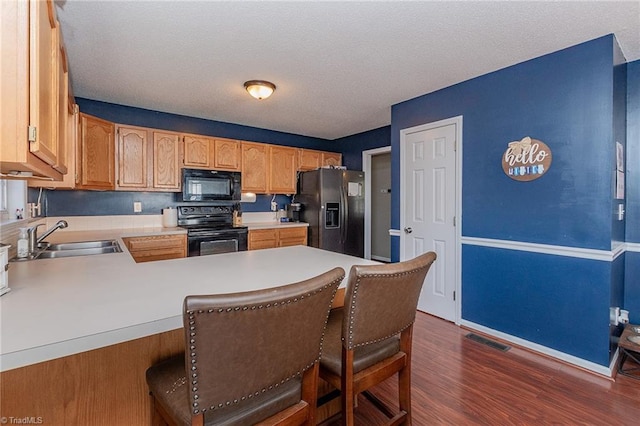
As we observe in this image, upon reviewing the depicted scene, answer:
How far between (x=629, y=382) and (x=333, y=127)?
426 cm

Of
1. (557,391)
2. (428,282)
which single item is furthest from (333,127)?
(557,391)

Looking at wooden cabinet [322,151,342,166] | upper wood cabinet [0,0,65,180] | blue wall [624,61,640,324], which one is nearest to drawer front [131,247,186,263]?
upper wood cabinet [0,0,65,180]

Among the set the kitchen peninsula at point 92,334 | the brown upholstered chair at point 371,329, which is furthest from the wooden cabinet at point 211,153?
the brown upholstered chair at point 371,329

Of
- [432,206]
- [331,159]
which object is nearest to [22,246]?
[432,206]

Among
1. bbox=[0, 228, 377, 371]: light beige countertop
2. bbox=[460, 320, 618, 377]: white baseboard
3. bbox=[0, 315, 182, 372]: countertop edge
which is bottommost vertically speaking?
bbox=[460, 320, 618, 377]: white baseboard

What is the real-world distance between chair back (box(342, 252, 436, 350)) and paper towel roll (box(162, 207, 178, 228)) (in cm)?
352

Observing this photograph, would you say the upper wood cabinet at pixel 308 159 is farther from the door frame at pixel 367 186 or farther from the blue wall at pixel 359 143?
the door frame at pixel 367 186

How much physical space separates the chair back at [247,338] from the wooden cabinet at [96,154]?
2.92 m

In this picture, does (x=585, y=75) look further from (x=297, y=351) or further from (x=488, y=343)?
(x=297, y=351)

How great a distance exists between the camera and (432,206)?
327 cm

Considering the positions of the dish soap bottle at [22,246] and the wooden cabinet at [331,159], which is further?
the wooden cabinet at [331,159]

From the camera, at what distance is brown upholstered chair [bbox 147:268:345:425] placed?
2.44ft

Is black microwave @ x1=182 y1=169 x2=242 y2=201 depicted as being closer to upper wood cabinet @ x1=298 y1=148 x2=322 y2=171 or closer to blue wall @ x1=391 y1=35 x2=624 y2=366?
upper wood cabinet @ x1=298 y1=148 x2=322 y2=171

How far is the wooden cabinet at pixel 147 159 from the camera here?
350 cm
